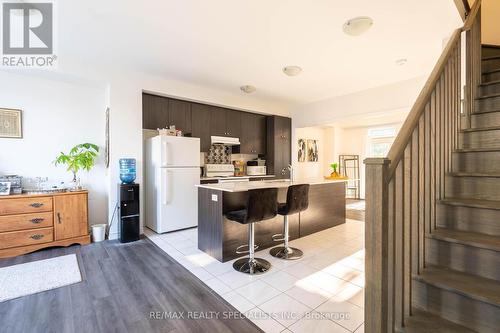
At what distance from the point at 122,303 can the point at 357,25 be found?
3634 mm

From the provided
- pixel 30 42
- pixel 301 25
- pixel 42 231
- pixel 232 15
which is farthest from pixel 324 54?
pixel 42 231

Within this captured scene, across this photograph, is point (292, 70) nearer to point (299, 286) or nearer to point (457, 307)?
point (299, 286)

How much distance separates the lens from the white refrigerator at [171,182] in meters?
3.92

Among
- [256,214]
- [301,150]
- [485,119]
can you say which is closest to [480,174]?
[485,119]

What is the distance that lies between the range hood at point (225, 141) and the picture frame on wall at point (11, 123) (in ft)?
9.98

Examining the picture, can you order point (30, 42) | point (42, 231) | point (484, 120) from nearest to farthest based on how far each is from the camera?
point (484, 120), point (30, 42), point (42, 231)

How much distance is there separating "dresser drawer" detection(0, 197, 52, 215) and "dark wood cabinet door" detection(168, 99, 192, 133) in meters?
2.23

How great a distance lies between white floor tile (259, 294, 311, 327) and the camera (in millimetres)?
1818

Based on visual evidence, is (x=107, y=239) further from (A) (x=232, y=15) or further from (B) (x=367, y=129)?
(B) (x=367, y=129)

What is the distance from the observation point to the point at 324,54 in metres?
3.39

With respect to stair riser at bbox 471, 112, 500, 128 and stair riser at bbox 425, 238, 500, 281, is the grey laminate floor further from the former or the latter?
stair riser at bbox 471, 112, 500, 128

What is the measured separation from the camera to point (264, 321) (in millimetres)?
1797

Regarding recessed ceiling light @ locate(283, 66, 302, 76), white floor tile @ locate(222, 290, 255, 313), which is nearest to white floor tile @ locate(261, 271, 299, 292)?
white floor tile @ locate(222, 290, 255, 313)

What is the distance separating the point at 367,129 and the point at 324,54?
17.2 feet
